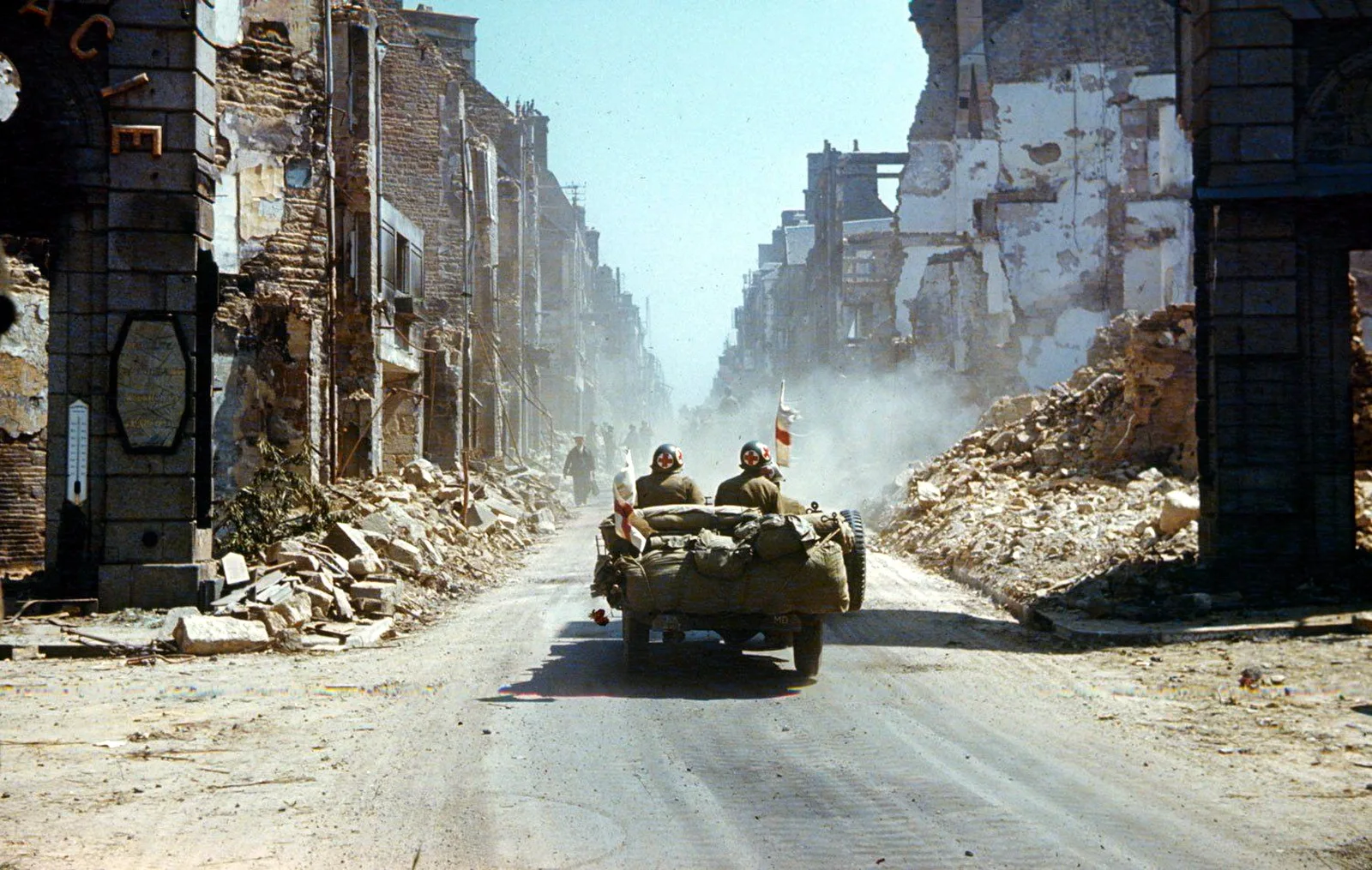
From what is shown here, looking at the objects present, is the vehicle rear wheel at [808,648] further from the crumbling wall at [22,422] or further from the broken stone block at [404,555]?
the crumbling wall at [22,422]

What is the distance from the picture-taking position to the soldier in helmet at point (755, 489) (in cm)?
1194

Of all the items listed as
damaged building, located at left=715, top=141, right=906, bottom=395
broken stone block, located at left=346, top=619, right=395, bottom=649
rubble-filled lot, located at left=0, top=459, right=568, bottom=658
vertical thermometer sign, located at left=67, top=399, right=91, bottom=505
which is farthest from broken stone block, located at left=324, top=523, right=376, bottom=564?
damaged building, located at left=715, top=141, right=906, bottom=395

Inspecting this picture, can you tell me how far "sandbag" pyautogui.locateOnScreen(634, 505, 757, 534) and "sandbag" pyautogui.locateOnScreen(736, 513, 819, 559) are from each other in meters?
0.94

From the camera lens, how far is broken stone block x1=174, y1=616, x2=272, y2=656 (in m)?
12.1

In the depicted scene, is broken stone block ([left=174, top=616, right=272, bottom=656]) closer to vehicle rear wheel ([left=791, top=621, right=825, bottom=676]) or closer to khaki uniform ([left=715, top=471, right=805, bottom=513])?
khaki uniform ([left=715, top=471, right=805, bottom=513])

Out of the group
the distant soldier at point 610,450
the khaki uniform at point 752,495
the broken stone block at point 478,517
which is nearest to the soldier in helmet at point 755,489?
the khaki uniform at point 752,495

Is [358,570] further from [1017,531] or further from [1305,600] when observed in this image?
[1305,600]

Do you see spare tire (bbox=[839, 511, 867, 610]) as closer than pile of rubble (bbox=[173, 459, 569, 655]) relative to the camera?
Yes

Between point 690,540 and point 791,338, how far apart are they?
76104 mm

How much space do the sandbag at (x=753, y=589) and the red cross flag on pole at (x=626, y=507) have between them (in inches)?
14.4

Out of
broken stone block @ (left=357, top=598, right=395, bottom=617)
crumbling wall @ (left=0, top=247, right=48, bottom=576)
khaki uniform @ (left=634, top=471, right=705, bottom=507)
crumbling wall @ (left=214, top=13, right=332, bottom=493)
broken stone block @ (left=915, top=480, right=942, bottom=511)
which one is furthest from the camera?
broken stone block @ (left=915, top=480, right=942, bottom=511)

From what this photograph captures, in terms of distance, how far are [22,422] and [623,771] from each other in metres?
13.5

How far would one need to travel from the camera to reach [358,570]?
15.7 metres

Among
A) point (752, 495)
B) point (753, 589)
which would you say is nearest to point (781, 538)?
point (753, 589)
